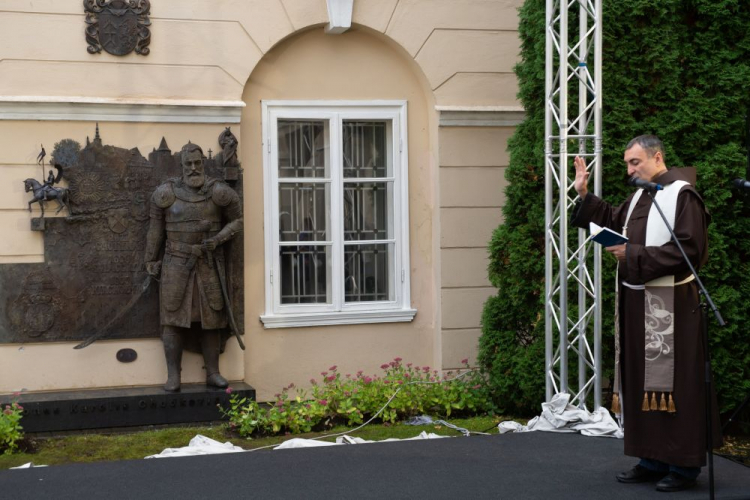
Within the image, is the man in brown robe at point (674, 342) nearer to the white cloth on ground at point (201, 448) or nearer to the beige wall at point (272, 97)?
the white cloth on ground at point (201, 448)

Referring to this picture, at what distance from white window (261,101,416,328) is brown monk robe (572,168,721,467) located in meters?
3.38

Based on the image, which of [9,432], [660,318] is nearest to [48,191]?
[9,432]

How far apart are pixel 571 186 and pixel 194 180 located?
9.34 ft

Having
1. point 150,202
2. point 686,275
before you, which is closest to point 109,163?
point 150,202

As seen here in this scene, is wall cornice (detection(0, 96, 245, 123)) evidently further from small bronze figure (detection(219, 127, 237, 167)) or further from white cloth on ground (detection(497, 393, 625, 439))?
white cloth on ground (detection(497, 393, 625, 439))

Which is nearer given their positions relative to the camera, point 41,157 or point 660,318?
point 660,318

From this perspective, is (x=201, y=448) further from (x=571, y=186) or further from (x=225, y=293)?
(x=571, y=186)

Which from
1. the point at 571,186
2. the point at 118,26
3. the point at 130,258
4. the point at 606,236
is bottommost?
the point at 130,258

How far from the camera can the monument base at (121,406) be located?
7.53 meters

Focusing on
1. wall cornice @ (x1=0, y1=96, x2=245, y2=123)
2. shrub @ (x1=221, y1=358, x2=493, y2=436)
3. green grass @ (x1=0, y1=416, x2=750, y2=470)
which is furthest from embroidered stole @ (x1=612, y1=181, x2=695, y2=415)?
wall cornice @ (x1=0, y1=96, x2=245, y2=123)

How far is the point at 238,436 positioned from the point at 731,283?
367 centimetres

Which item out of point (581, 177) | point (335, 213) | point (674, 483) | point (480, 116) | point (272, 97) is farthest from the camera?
point (480, 116)

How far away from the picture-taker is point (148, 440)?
7.35m

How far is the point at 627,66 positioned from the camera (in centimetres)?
746
